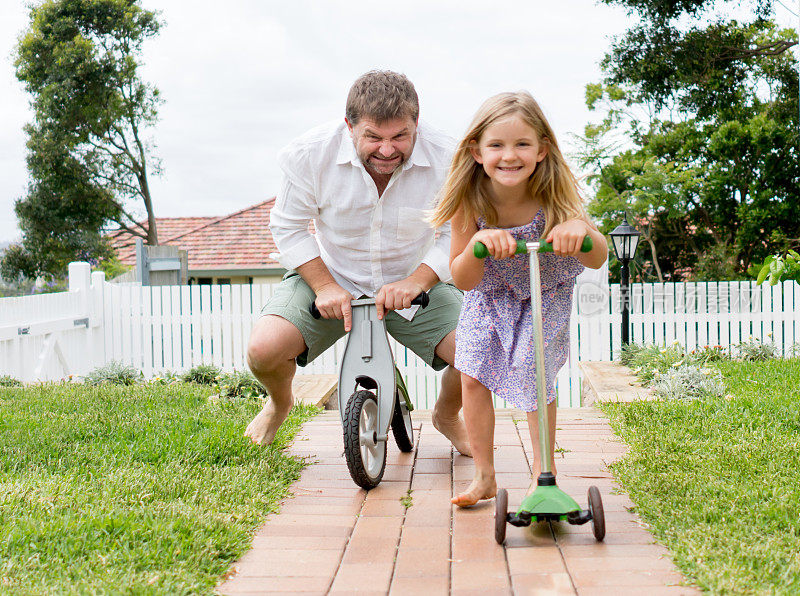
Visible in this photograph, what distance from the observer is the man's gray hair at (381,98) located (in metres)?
2.88

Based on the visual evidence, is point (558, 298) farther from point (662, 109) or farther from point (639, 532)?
point (662, 109)

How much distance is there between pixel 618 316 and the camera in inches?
320

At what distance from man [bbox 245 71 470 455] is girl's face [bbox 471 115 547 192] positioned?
56 cm

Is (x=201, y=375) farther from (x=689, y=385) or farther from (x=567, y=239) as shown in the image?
(x=567, y=239)

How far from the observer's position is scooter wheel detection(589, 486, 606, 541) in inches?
92.4

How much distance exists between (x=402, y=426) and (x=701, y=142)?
15.1 meters

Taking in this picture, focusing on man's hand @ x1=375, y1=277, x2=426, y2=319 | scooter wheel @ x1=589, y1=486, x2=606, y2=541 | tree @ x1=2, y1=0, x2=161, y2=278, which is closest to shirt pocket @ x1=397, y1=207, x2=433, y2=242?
man's hand @ x1=375, y1=277, x2=426, y2=319

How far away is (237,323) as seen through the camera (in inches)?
334

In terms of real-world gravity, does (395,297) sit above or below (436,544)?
above

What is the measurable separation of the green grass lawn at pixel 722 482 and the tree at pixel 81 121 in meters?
20.2

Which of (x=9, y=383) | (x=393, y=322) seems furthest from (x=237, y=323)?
(x=393, y=322)

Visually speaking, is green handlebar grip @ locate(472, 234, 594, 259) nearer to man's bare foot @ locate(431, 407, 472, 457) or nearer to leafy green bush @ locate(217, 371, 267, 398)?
man's bare foot @ locate(431, 407, 472, 457)

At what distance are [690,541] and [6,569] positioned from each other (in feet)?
5.97

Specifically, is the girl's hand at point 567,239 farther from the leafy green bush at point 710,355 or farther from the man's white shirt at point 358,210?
the leafy green bush at point 710,355
